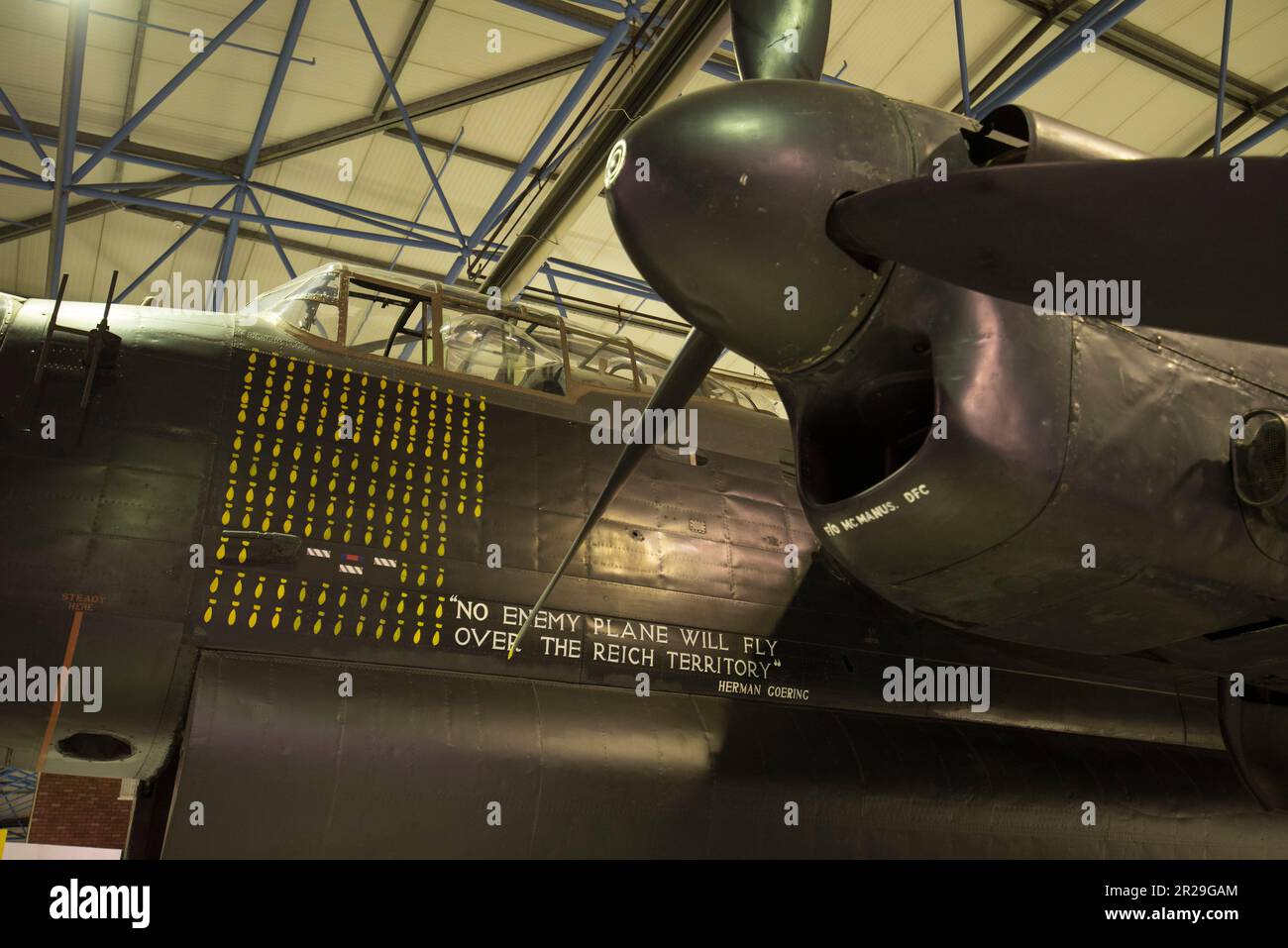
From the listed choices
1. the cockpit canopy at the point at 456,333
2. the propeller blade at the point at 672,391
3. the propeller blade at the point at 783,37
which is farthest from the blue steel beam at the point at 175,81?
the propeller blade at the point at 672,391

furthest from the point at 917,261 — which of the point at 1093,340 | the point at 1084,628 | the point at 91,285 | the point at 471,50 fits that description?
the point at 91,285

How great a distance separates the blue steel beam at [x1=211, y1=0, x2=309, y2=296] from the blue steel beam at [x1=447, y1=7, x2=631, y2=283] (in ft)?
13.0

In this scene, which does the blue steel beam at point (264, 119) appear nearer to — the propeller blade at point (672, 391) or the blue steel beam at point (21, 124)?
the blue steel beam at point (21, 124)

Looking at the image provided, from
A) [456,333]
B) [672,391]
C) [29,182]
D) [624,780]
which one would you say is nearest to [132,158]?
[29,182]

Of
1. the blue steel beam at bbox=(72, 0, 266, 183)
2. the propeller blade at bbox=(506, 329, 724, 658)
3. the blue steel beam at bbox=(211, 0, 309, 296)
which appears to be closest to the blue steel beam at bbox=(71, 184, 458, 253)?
the blue steel beam at bbox=(211, 0, 309, 296)

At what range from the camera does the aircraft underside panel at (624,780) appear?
5.97m

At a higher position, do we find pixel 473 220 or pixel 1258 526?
pixel 473 220

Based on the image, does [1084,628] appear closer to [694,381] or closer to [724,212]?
[694,381]

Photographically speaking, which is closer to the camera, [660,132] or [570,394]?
[660,132]

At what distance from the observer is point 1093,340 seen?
5.66 metres

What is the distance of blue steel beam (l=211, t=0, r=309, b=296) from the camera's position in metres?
15.7

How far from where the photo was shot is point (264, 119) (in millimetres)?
17953

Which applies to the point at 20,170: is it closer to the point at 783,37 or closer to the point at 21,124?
the point at 21,124
